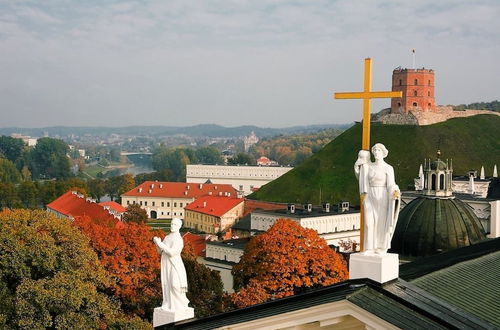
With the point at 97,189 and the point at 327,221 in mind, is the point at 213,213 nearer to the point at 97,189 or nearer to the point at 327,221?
the point at 327,221

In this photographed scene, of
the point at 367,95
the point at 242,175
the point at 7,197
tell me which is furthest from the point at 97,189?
the point at 367,95

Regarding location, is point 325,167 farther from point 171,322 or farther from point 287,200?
point 171,322

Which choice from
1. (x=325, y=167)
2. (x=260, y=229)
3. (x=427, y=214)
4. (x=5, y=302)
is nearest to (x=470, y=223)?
(x=427, y=214)

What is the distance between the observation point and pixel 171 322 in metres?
12.8

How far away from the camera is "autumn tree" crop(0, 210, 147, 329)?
107 feet

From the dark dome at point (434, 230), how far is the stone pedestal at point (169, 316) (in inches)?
1424

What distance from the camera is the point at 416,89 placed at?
518 ft

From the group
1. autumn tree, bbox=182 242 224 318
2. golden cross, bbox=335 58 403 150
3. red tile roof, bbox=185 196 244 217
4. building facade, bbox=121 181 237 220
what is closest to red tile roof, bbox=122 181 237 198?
building facade, bbox=121 181 237 220

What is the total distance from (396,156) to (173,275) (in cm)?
13573

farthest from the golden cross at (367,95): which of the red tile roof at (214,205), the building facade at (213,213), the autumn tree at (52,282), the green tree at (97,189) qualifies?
the green tree at (97,189)

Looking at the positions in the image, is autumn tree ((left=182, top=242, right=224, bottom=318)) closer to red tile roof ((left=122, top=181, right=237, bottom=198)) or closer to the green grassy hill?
the green grassy hill

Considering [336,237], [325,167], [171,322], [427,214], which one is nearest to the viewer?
[171,322]

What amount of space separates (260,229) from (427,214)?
5024 cm

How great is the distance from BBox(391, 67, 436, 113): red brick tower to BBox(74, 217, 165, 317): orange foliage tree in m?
122
